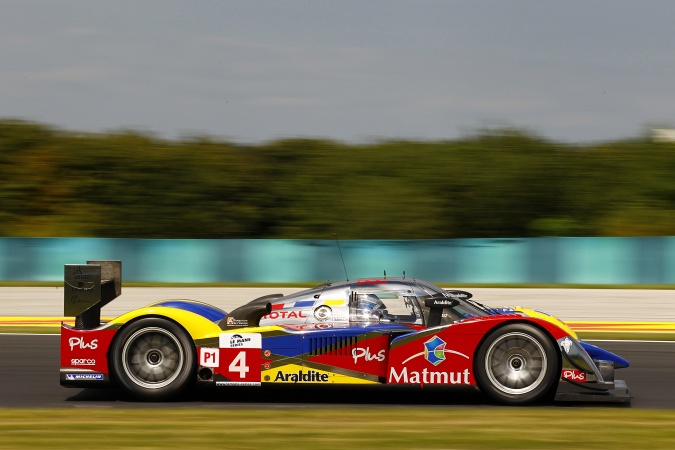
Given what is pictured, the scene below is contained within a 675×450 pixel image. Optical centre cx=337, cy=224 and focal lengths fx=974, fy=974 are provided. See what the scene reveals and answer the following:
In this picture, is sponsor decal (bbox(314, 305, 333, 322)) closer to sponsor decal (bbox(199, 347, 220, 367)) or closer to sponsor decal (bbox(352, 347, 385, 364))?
sponsor decal (bbox(352, 347, 385, 364))

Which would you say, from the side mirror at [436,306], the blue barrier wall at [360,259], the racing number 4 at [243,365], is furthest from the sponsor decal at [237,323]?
the blue barrier wall at [360,259]

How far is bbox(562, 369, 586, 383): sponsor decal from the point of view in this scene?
26.7ft

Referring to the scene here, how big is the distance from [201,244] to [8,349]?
1276 centimetres

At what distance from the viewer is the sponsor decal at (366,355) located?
8.25 meters

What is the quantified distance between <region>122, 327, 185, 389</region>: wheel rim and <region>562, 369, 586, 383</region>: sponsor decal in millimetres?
3277

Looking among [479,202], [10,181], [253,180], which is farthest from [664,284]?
[10,181]

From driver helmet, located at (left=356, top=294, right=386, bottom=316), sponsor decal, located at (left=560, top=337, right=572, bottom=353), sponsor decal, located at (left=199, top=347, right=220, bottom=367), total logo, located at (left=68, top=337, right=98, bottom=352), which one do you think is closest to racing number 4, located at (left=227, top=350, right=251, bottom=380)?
sponsor decal, located at (left=199, top=347, right=220, bottom=367)

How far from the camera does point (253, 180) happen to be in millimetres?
35594

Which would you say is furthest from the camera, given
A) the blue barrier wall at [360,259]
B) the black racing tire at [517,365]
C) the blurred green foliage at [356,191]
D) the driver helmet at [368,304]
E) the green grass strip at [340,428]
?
the blurred green foliage at [356,191]

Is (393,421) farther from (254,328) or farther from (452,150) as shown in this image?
(452,150)

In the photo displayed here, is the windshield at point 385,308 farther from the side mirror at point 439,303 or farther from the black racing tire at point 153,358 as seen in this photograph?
the black racing tire at point 153,358

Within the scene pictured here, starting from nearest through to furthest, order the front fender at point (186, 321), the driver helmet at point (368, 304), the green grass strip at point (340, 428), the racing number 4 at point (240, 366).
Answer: the green grass strip at point (340, 428), the racing number 4 at point (240, 366), the front fender at point (186, 321), the driver helmet at point (368, 304)

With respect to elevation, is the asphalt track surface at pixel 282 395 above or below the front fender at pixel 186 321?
below

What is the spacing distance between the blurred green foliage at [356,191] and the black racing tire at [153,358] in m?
22.0
